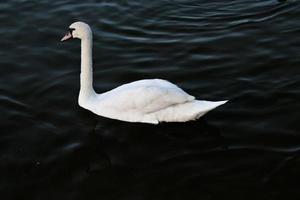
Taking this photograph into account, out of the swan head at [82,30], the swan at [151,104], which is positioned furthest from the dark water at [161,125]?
the swan head at [82,30]

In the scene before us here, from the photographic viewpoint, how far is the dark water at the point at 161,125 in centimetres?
736

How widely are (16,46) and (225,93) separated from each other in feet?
15.9

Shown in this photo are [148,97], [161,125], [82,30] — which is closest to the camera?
[148,97]

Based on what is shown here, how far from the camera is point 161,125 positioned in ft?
28.5

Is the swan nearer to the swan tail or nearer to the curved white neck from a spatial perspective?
the swan tail

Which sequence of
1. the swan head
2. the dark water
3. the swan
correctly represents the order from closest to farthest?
the dark water → the swan → the swan head

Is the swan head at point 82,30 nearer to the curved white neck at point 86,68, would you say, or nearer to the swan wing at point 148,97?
the curved white neck at point 86,68

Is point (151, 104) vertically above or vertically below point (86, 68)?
below

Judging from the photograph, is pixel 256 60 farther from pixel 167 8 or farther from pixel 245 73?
pixel 167 8

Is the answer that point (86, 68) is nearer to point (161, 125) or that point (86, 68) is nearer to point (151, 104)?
point (151, 104)

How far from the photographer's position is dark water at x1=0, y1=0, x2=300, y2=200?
24.2 ft

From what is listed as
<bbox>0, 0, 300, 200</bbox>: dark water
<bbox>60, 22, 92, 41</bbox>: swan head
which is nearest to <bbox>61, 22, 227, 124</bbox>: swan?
<bbox>0, 0, 300, 200</bbox>: dark water

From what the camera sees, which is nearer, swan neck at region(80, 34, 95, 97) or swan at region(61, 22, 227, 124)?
swan at region(61, 22, 227, 124)

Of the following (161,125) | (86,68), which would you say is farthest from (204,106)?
(86,68)
